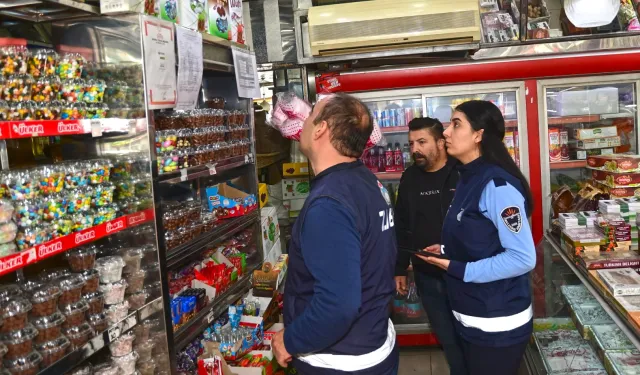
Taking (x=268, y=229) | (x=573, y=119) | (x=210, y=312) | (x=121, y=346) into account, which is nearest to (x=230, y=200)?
(x=268, y=229)

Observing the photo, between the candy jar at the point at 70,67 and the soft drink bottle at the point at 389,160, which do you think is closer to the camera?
the candy jar at the point at 70,67

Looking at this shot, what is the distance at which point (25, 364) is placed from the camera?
1620 mm

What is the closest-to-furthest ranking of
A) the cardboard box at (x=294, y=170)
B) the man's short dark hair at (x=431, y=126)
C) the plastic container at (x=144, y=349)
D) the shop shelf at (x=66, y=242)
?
1. the shop shelf at (x=66, y=242)
2. the plastic container at (x=144, y=349)
3. the man's short dark hair at (x=431, y=126)
4. the cardboard box at (x=294, y=170)

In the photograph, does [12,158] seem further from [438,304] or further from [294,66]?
[294,66]

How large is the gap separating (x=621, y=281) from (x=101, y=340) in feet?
7.29

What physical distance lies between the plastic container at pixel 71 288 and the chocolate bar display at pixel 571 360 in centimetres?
250

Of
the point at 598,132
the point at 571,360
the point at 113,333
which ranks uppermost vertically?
the point at 598,132

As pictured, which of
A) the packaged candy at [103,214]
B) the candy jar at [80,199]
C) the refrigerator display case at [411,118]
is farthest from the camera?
the refrigerator display case at [411,118]

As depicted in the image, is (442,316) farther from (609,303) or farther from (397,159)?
(397,159)

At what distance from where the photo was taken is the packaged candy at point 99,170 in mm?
1966

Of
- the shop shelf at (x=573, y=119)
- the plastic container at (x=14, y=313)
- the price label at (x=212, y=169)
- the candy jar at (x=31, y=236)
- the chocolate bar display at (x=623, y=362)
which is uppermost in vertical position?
the shop shelf at (x=573, y=119)

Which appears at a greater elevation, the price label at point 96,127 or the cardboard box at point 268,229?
the price label at point 96,127

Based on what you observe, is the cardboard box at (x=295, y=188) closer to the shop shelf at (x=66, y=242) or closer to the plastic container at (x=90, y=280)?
the shop shelf at (x=66, y=242)

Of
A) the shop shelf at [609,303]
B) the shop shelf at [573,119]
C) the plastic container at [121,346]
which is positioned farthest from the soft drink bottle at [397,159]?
the plastic container at [121,346]
